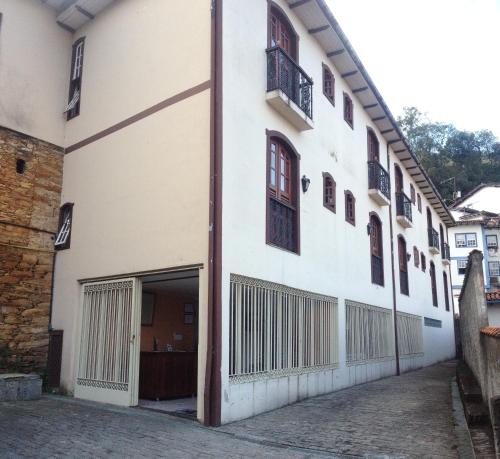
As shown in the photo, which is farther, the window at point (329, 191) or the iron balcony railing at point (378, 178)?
the iron balcony railing at point (378, 178)

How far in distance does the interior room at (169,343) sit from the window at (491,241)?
36.4m

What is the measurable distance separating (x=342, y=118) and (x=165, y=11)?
607 cm

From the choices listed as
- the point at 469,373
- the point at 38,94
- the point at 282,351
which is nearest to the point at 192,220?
the point at 282,351

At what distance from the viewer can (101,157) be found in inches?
430

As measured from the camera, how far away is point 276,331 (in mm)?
9602

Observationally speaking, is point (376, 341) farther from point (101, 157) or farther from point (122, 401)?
point (101, 157)

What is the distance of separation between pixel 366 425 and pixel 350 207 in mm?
7580

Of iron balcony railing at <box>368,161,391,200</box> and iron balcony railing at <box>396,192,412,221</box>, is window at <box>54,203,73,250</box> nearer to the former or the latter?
iron balcony railing at <box>368,161,391,200</box>

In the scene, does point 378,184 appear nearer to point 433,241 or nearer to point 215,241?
point 215,241

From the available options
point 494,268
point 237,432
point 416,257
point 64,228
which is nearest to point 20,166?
point 64,228

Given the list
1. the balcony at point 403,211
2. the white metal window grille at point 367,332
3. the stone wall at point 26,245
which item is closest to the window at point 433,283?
the balcony at point 403,211

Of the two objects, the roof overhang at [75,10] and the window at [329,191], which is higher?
the roof overhang at [75,10]

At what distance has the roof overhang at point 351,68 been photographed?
1199 centimetres

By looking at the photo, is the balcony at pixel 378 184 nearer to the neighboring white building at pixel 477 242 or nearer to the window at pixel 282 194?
the window at pixel 282 194
